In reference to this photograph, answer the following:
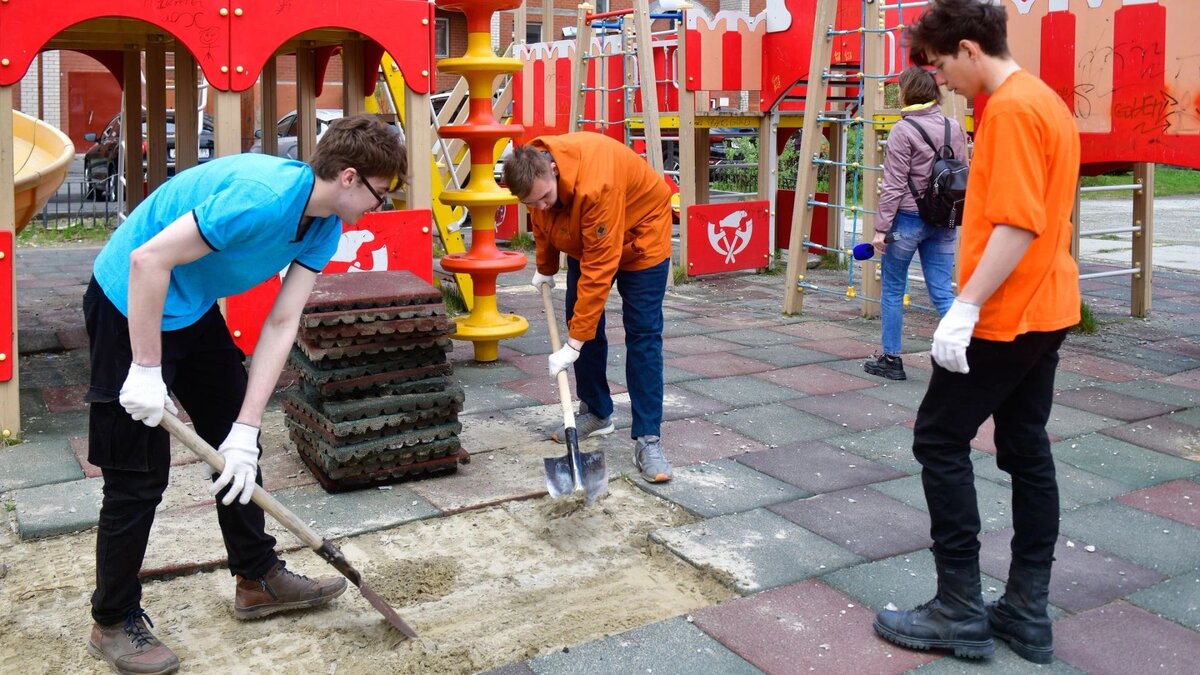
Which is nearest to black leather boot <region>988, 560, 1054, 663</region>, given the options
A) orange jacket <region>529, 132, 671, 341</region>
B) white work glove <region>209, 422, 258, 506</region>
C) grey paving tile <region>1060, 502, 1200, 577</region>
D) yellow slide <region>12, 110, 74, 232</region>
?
grey paving tile <region>1060, 502, 1200, 577</region>

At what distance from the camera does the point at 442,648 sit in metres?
3.27

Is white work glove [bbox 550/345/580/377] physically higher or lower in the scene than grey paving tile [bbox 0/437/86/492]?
higher

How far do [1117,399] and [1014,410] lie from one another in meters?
3.38

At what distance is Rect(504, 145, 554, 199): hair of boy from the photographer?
429cm

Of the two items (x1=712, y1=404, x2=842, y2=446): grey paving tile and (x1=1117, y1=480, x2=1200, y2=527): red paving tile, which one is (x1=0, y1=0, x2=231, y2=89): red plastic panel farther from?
(x1=1117, y1=480, x2=1200, y2=527): red paving tile

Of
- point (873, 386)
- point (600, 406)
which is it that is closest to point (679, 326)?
point (873, 386)

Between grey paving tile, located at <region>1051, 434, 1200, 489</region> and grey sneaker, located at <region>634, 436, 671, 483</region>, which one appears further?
grey paving tile, located at <region>1051, 434, 1200, 489</region>

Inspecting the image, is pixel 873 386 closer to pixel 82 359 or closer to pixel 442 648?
pixel 442 648

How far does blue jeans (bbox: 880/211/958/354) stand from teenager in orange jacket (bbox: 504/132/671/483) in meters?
2.10

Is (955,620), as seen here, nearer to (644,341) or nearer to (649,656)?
(649,656)

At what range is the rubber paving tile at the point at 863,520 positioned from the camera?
13.2 feet

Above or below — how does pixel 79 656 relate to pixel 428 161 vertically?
below

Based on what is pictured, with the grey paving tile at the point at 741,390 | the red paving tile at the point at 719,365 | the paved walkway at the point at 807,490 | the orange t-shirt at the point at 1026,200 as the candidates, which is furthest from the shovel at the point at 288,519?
the red paving tile at the point at 719,365

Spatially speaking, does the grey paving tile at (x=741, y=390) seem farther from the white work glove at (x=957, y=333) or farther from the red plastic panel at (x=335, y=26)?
the white work glove at (x=957, y=333)
